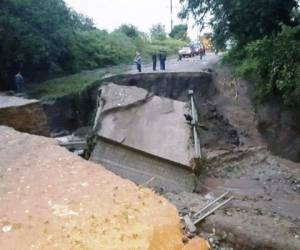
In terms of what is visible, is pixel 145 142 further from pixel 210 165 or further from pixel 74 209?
pixel 74 209

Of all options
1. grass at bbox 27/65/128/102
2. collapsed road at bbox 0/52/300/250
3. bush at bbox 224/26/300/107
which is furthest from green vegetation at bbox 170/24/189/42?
collapsed road at bbox 0/52/300/250

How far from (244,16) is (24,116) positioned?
983 centimetres

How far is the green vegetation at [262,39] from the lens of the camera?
42.4 ft

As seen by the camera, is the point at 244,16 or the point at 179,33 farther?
the point at 179,33

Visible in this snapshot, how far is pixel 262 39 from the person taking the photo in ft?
49.8

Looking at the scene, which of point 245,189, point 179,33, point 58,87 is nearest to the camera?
point 245,189

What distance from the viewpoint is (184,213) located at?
679cm

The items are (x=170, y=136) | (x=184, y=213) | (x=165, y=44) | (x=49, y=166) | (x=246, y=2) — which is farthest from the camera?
(x=165, y=44)

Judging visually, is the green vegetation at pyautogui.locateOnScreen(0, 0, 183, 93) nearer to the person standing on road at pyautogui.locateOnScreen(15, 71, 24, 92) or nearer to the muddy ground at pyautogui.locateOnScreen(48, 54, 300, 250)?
the person standing on road at pyautogui.locateOnScreen(15, 71, 24, 92)

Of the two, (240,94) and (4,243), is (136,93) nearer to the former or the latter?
(240,94)

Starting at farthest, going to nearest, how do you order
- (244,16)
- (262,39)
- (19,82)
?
(19,82) < (244,16) < (262,39)

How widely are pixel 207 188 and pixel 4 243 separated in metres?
5.79

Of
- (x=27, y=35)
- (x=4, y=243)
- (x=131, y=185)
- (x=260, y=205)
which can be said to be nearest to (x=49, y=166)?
(x=131, y=185)

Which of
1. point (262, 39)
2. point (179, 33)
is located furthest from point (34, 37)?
point (179, 33)
